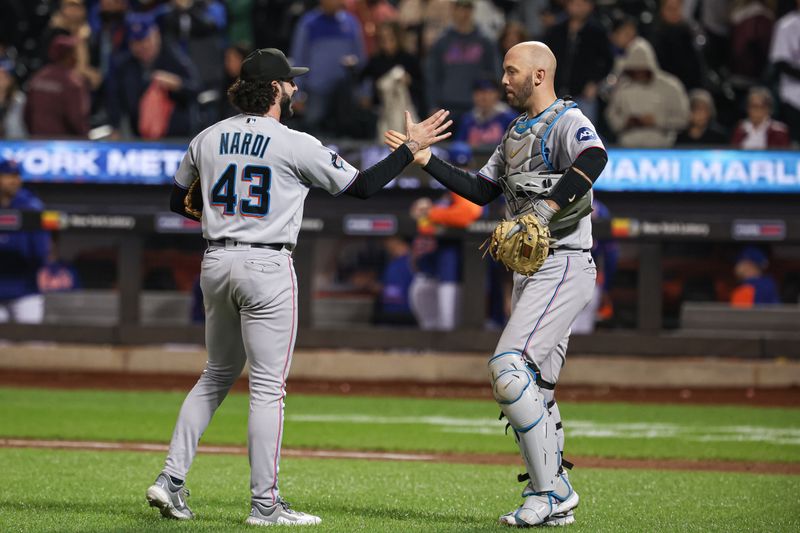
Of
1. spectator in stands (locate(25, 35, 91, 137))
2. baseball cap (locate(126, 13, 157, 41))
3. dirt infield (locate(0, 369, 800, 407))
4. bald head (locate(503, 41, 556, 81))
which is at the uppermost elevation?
baseball cap (locate(126, 13, 157, 41))

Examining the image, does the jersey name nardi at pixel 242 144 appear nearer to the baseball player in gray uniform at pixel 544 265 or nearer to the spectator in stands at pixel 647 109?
the baseball player in gray uniform at pixel 544 265

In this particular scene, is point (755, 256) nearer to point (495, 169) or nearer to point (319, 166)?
point (495, 169)

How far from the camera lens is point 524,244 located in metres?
5.47

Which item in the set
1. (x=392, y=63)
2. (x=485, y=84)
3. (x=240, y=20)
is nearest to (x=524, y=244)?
(x=485, y=84)

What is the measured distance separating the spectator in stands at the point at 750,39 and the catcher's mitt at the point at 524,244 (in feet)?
31.8

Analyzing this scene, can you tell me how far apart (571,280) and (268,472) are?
1552 millimetres

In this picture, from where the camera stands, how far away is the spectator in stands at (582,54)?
544 inches

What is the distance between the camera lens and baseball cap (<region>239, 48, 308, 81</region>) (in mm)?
5398

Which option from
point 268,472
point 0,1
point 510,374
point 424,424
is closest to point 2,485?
point 268,472

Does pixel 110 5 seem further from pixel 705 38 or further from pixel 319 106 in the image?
pixel 705 38

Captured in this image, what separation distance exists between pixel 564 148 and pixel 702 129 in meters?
8.23

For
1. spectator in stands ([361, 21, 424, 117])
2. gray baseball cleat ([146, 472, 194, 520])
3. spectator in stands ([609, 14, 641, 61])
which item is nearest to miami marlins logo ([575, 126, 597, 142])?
gray baseball cleat ([146, 472, 194, 520])

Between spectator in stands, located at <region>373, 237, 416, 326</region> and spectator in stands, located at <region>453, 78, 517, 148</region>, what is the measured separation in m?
1.34

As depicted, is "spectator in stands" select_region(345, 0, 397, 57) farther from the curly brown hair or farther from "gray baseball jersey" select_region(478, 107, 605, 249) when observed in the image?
the curly brown hair
